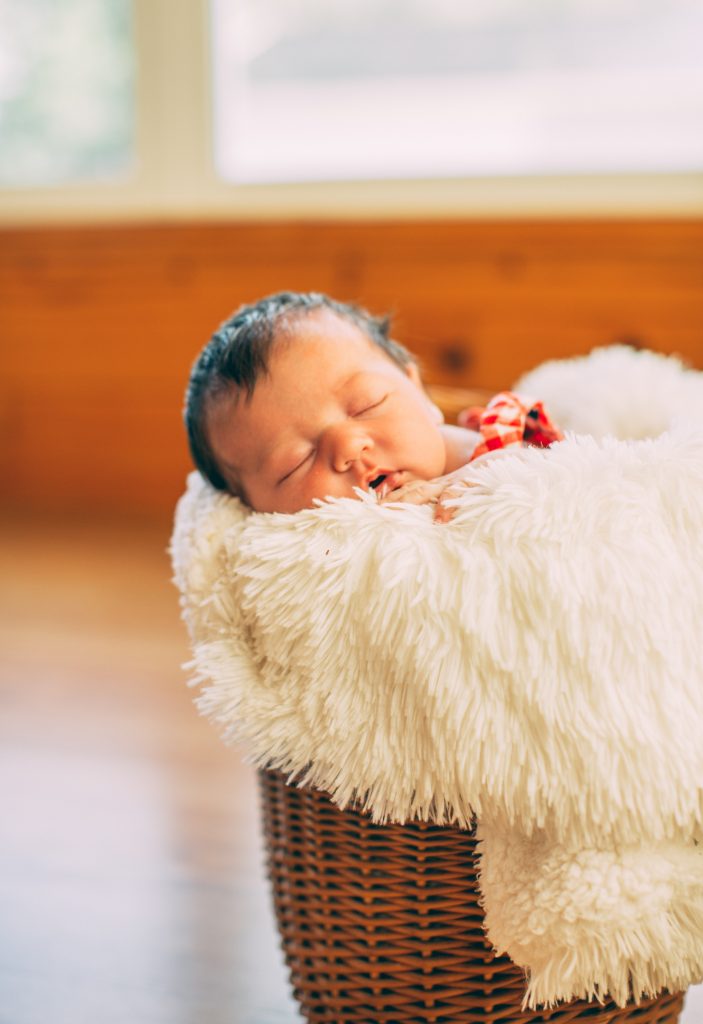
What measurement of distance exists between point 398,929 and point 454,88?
171 centimetres

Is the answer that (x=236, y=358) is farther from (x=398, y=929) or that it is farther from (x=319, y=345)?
(x=398, y=929)

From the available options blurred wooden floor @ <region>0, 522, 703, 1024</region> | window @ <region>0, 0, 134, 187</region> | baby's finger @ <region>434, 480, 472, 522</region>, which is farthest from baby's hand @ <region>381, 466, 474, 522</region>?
window @ <region>0, 0, 134, 187</region>

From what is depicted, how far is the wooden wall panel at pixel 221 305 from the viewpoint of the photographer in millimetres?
1904

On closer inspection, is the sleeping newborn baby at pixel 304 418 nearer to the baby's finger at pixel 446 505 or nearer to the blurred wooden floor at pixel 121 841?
the baby's finger at pixel 446 505

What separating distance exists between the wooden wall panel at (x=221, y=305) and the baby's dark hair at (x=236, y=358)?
1105mm

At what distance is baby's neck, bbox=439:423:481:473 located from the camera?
90cm

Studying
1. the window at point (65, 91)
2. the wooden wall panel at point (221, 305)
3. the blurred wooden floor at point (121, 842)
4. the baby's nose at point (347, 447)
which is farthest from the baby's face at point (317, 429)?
the window at point (65, 91)

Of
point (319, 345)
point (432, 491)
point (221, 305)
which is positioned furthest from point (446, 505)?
point (221, 305)

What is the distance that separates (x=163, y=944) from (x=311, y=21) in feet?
5.69

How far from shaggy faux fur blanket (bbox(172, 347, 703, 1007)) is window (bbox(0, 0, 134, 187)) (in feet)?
5.90

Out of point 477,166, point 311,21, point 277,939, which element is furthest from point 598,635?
point 311,21

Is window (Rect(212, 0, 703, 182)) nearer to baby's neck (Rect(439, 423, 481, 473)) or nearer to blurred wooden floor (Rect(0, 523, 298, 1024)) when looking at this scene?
blurred wooden floor (Rect(0, 523, 298, 1024))

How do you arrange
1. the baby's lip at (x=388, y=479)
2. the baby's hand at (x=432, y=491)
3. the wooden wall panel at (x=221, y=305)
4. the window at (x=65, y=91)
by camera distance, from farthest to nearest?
the window at (x=65, y=91), the wooden wall panel at (x=221, y=305), the baby's lip at (x=388, y=479), the baby's hand at (x=432, y=491)

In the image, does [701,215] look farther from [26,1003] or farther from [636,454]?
[26,1003]
